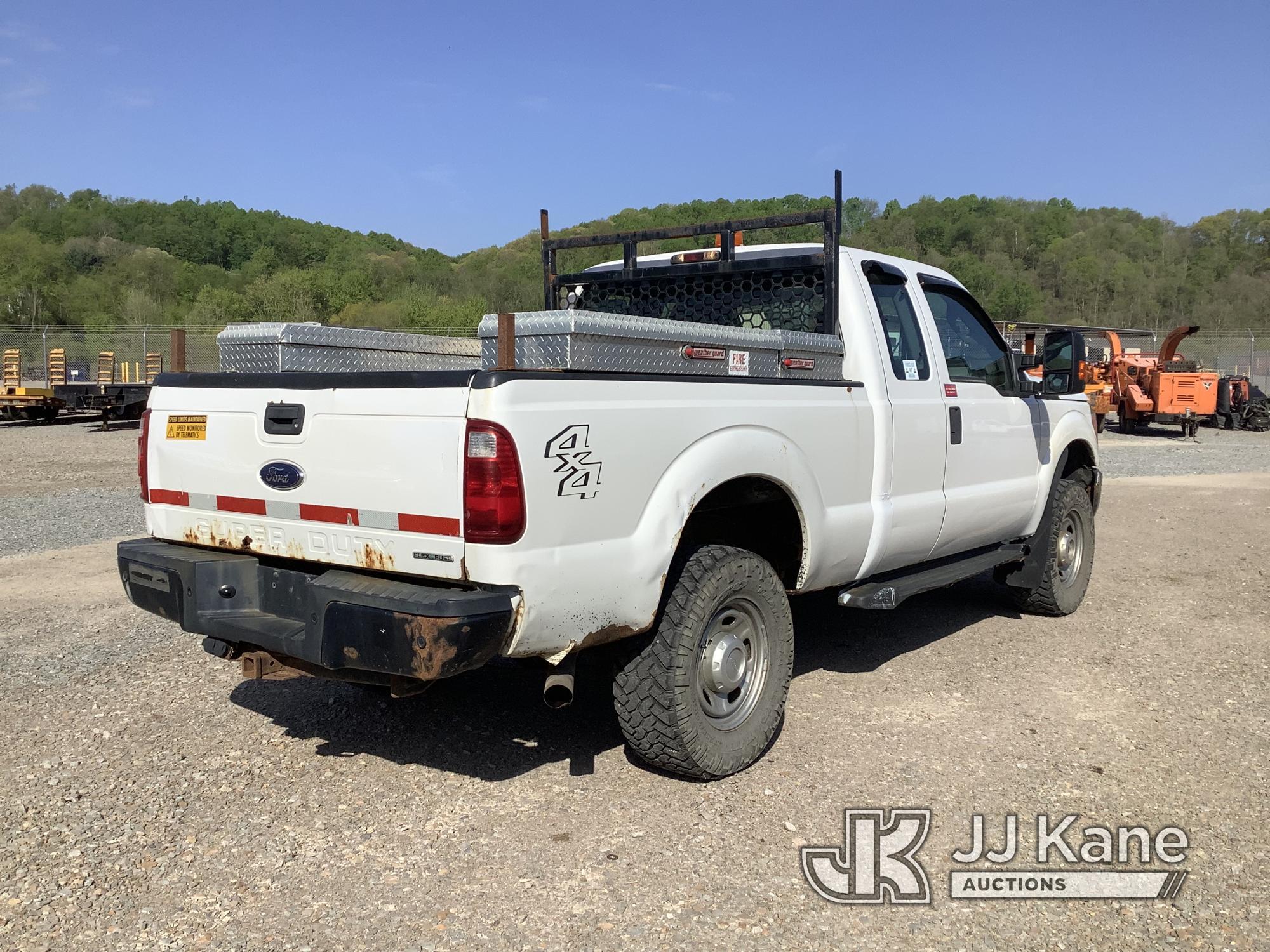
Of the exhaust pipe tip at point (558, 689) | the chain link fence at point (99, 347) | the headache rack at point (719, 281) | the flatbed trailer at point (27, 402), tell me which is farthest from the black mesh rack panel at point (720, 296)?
the chain link fence at point (99, 347)

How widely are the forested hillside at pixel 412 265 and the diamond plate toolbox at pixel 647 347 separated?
37.3 m

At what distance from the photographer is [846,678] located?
5449mm

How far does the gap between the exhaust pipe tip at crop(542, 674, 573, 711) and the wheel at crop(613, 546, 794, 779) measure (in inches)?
14.2

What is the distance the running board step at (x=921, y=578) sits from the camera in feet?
15.8

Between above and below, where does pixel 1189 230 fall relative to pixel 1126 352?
above

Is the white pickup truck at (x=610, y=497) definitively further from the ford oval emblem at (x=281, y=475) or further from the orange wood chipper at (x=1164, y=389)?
the orange wood chipper at (x=1164, y=389)

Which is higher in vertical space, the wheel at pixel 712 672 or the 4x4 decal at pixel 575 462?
the 4x4 decal at pixel 575 462

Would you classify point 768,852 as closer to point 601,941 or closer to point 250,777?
point 601,941

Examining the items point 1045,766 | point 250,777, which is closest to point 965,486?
point 1045,766

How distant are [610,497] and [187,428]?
5.84ft

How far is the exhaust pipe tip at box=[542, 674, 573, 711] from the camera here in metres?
3.54

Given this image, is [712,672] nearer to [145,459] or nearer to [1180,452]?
[145,459]

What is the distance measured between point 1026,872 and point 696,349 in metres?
2.16

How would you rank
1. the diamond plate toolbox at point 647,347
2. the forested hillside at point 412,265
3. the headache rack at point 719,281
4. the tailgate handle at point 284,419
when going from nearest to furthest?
the diamond plate toolbox at point 647,347 → the tailgate handle at point 284,419 → the headache rack at point 719,281 → the forested hillside at point 412,265
